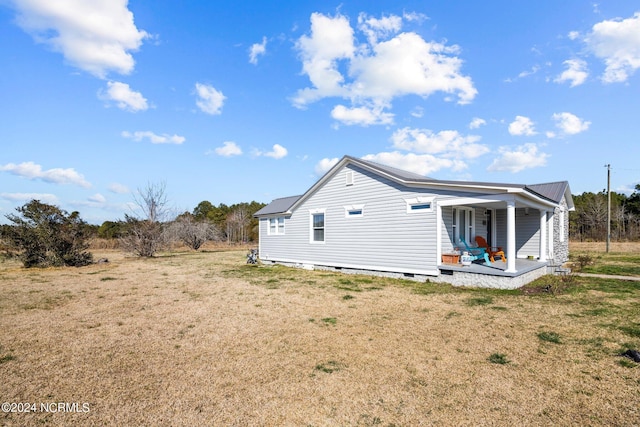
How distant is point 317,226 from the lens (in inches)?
609

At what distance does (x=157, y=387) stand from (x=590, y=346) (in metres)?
6.15

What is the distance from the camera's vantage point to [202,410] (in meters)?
3.30

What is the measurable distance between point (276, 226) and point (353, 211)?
A: 6.06 metres

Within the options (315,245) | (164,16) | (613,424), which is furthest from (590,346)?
(164,16)

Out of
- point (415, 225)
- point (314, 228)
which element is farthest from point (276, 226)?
point (415, 225)

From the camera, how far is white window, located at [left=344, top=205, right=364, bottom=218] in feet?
43.7

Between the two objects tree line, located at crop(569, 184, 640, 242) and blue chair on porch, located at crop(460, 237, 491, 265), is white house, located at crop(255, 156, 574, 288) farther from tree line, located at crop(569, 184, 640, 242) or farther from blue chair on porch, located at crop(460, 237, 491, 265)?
tree line, located at crop(569, 184, 640, 242)

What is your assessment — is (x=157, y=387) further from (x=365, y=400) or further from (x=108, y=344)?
(x=365, y=400)

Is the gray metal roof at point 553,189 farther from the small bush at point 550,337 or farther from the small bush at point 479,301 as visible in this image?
the small bush at point 550,337

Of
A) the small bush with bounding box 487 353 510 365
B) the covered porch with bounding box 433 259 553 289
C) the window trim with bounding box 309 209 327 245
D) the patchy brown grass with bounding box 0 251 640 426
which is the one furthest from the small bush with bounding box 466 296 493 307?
the window trim with bounding box 309 209 327 245

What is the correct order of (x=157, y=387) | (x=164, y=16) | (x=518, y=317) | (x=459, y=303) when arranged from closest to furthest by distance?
(x=157, y=387) < (x=518, y=317) < (x=459, y=303) < (x=164, y=16)

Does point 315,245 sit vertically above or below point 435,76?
below

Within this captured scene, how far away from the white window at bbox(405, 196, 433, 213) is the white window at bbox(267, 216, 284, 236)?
8.19 m

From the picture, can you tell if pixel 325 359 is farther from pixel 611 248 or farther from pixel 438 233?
pixel 611 248
